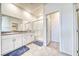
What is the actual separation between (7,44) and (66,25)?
2.86 feet

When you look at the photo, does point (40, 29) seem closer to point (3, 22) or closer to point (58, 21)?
point (58, 21)

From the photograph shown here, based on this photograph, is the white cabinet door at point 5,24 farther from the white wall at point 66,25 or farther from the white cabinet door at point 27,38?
the white wall at point 66,25

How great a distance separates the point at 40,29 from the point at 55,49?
14.4 inches

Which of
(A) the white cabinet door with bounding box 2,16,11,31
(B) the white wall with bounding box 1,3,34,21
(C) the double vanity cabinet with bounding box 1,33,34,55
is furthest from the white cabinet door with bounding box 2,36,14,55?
(B) the white wall with bounding box 1,3,34,21

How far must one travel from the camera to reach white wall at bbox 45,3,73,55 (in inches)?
44.7

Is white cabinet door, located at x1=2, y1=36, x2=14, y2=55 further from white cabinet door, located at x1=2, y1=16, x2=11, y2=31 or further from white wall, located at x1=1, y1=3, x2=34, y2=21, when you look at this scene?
white wall, located at x1=1, y1=3, x2=34, y2=21

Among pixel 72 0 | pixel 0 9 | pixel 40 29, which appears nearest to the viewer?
pixel 72 0

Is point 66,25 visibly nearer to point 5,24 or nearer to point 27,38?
point 27,38

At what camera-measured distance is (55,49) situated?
49.2 inches

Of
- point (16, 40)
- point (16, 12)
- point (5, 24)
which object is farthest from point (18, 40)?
point (16, 12)

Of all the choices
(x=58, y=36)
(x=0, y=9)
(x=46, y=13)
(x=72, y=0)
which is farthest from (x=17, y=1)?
(x=58, y=36)

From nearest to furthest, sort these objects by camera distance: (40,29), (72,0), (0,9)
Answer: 1. (72,0)
2. (0,9)
3. (40,29)

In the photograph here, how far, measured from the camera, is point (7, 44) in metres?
1.20

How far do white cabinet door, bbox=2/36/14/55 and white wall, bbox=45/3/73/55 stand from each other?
709 millimetres
